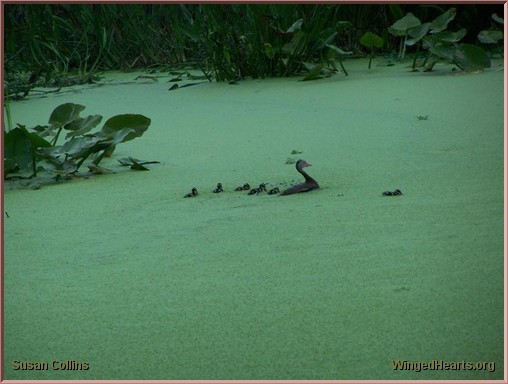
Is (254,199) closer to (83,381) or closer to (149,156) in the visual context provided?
(149,156)

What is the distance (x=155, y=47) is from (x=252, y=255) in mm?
3319

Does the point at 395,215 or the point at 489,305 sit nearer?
the point at 489,305

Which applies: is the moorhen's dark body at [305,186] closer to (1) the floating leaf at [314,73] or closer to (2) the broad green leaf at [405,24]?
(1) the floating leaf at [314,73]

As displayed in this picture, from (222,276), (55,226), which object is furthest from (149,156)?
(222,276)

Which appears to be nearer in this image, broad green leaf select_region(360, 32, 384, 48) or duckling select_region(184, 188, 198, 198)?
duckling select_region(184, 188, 198, 198)

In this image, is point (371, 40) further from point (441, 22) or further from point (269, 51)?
point (269, 51)

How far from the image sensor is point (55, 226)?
1.59 m

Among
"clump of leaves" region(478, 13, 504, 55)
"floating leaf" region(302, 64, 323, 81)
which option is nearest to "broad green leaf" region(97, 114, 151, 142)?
"floating leaf" region(302, 64, 323, 81)

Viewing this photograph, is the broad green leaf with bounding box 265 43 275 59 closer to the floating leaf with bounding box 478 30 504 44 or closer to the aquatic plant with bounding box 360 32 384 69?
the aquatic plant with bounding box 360 32 384 69

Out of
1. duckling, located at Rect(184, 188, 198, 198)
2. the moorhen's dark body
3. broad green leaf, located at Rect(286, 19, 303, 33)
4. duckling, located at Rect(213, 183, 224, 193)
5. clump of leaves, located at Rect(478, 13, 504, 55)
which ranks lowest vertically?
clump of leaves, located at Rect(478, 13, 504, 55)

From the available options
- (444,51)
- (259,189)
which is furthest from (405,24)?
(259,189)

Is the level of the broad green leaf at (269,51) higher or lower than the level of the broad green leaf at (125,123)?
lower

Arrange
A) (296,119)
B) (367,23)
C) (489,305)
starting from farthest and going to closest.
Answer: (367,23) → (296,119) → (489,305)

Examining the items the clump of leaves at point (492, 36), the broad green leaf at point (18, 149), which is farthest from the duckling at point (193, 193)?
the clump of leaves at point (492, 36)
